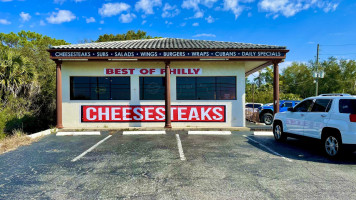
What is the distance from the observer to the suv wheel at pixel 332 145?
545cm

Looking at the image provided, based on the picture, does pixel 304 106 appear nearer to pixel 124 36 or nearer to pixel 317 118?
pixel 317 118

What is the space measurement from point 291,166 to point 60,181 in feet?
17.8

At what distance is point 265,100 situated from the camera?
2984 cm

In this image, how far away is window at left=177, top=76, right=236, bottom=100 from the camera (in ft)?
36.9

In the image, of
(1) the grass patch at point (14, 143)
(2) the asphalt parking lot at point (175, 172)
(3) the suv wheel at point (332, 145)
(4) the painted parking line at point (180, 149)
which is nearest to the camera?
(2) the asphalt parking lot at point (175, 172)

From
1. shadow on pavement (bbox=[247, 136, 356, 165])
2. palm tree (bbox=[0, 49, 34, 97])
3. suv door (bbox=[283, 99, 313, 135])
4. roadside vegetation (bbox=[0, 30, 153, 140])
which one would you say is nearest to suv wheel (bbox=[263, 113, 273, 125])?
shadow on pavement (bbox=[247, 136, 356, 165])

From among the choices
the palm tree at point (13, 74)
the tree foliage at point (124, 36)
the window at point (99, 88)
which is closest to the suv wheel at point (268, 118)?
the window at point (99, 88)

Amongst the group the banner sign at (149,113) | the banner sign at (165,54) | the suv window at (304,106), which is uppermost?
the banner sign at (165,54)

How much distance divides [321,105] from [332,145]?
130 centimetres

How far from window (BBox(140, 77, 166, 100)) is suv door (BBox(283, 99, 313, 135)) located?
20.8ft

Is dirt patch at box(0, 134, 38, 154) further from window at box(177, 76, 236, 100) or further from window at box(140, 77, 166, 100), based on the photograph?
window at box(177, 76, 236, 100)

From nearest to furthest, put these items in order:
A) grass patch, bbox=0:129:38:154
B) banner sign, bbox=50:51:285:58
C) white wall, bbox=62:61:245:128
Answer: grass patch, bbox=0:129:38:154 < banner sign, bbox=50:51:285:58 < white wall, bbox=62:61:245:128

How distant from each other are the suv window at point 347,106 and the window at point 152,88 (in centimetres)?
784

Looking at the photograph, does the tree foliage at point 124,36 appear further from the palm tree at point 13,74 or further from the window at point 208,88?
the window at point 208,88
